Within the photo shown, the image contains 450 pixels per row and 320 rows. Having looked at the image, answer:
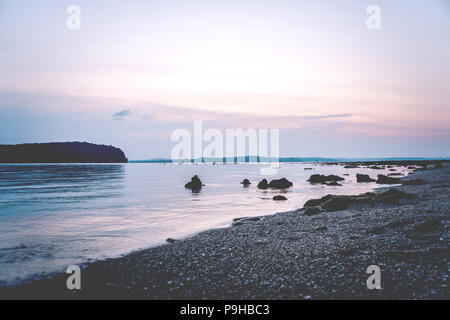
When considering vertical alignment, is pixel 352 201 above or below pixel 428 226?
below

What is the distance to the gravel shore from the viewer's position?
330 inches

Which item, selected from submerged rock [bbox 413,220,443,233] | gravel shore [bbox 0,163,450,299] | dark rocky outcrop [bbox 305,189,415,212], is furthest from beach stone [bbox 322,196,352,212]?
submerged rock [bbox 413,220,443,233]

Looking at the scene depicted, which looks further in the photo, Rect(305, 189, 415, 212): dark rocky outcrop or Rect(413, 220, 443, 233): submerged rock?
Rect(305, 189, 415, 212): dark rocky outcrop

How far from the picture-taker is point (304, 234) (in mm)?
15117

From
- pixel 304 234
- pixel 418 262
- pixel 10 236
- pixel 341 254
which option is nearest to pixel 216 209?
pixel 304 234

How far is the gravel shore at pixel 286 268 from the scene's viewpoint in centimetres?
838

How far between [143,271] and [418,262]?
397 inches

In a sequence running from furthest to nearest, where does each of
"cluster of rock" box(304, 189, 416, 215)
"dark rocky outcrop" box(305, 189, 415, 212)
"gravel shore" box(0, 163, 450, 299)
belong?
"dark rocky outcrop" box(305, 189, 415, 212)
"cluster of rock" box(304, 189, 416, 215)
"gravel shore" box(0, 163, 450, 299)

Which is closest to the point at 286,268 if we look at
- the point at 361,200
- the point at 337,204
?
the point at 337,204

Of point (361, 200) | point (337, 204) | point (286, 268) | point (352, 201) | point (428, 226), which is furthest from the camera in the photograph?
point (352, 201)

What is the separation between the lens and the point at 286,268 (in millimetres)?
10117

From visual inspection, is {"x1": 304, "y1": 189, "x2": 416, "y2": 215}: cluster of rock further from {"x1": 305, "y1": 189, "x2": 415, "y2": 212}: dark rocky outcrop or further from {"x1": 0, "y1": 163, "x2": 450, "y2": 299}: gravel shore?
{"x1": 0, "y1": 163, "x2": 450, "y2": 299}: gravel shore

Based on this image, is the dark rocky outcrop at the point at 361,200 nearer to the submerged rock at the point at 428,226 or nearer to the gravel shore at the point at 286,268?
the gravel shore at the point at 286,268

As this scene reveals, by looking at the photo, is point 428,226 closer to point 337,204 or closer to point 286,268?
point 286,268
